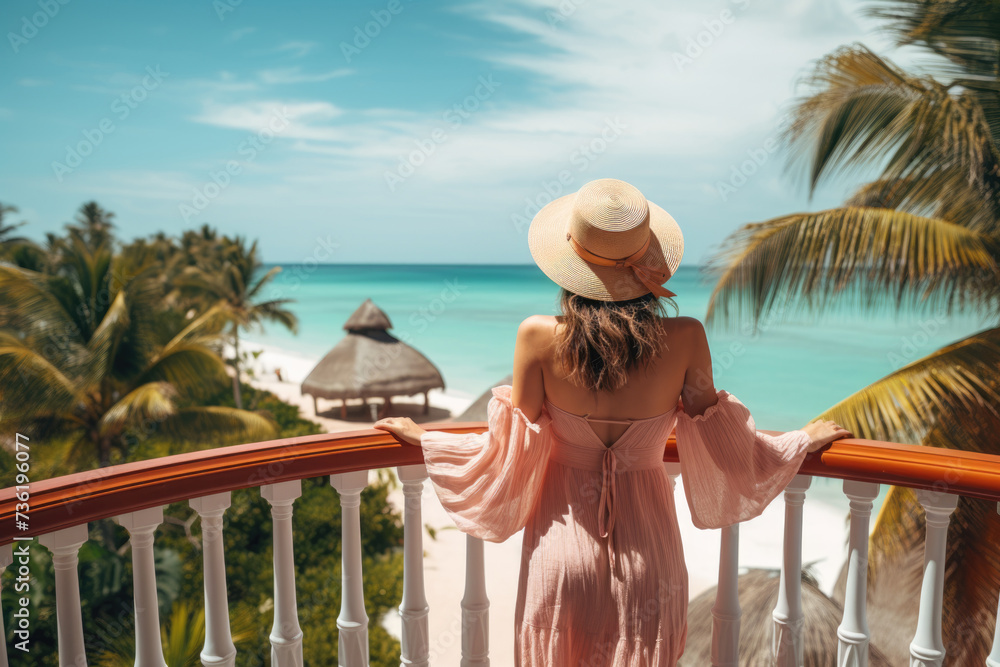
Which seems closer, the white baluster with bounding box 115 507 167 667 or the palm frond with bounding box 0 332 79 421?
the white baluster with bounding box 115 507 167 667

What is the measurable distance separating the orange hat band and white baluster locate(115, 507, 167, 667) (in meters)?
1.15

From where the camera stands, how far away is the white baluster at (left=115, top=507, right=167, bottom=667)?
1.49 meters

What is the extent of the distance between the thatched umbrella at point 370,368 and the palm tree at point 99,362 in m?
7.57

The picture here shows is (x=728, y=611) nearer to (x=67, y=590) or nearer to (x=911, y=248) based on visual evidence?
(x=67, y=590)

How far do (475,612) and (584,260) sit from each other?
101cm

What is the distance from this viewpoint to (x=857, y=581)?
1.71m

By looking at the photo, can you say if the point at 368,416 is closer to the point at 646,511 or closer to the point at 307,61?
the point at 646,511

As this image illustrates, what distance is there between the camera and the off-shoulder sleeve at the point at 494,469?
5.48ft

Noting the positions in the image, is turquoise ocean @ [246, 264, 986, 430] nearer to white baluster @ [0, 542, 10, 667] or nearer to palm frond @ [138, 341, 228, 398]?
white baluster @ [0, 542, 10, 667]

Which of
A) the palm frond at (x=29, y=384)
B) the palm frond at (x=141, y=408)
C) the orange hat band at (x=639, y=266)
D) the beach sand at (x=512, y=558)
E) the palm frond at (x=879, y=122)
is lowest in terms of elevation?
the beach sand at (x=512, y=558)

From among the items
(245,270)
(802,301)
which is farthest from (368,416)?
(802,301)

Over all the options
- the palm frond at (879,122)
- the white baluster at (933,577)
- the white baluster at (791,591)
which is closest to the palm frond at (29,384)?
the palm frond at (879,122)

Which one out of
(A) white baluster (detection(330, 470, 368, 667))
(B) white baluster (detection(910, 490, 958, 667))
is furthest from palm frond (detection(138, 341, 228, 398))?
(B) white baluster (detection(910, 490, 958, 667))

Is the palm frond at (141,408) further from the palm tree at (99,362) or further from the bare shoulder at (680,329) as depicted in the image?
the bare shoulder at (680,329)
